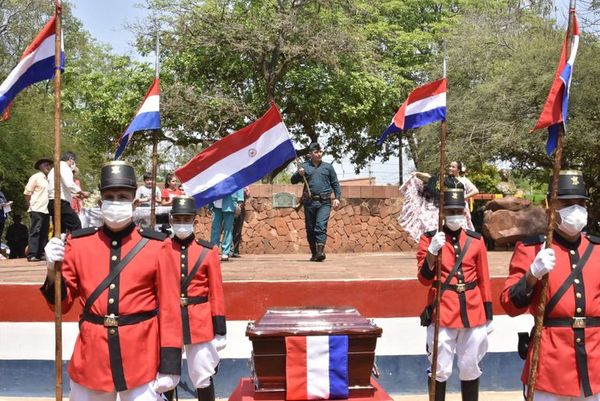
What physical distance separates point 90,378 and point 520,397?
5459 millimetres

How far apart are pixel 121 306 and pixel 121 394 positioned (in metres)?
0.51

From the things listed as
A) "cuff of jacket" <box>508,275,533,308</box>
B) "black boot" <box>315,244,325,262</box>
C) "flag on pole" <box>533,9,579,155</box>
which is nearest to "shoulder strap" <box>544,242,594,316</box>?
"cuff of jacket" <box>508,275,533,308</box>

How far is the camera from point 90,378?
4.76 meters

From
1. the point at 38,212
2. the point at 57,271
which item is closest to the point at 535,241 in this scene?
the point at 57,271

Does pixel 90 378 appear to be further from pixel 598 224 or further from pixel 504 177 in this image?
pixel 598 224

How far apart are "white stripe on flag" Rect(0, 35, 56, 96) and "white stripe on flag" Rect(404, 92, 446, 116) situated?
3.19m

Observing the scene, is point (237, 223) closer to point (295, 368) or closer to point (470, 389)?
point (470, 389)

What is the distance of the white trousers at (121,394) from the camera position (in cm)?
480

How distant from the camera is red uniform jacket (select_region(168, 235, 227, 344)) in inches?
272

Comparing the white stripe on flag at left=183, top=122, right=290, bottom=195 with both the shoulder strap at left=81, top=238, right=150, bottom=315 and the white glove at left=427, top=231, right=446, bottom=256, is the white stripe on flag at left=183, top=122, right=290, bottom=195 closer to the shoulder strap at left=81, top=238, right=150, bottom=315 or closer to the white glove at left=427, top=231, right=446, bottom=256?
the white glove at left=427, top=231, right=446, bottom=256

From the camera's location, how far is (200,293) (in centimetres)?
704

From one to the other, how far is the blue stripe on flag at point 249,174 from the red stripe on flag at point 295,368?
5.63 ft

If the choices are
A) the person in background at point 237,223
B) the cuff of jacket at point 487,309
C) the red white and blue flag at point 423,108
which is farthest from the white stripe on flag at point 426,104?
the person in background at point 237,223

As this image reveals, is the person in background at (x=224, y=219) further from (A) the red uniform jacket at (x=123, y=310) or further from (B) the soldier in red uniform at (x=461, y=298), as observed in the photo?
(A) the red uniform jacket at (x=123, y=310)
